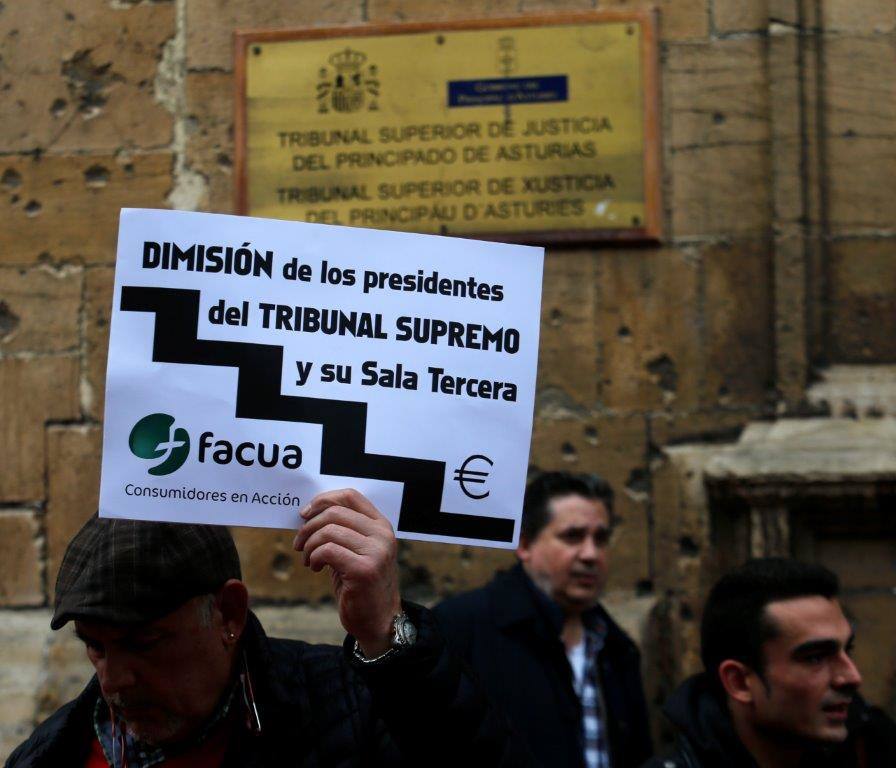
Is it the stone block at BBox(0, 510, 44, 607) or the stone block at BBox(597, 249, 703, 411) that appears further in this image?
the stone block at BBox(0, 510, 44, 607)

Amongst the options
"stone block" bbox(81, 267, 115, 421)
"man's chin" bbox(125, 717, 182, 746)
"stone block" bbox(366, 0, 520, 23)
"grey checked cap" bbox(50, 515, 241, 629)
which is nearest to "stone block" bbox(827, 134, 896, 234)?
"stone block" bbox(366, 0, 520, 23)

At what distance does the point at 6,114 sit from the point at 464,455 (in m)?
3.40

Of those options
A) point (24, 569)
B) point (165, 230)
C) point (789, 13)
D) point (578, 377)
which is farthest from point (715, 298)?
point (165, 230)

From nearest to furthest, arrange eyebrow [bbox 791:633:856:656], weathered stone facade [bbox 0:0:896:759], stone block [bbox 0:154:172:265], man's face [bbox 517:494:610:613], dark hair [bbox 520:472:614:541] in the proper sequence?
eyebrow [bbox 791:633:856:656]
man's face [bbox 517:494:610:613]
dark hair [bbox 520:472:614:541]
weathered stone facade [bbox 0:0:896:759]
stone block [bbox 0:154:172:265]

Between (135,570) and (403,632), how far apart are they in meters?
0.43

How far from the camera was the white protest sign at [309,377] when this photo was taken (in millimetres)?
2115

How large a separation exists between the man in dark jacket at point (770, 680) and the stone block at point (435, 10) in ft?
8.22

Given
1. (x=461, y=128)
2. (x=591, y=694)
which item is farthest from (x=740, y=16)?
(x=591, y=694)

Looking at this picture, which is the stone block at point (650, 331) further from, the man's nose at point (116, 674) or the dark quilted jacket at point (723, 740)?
the man's nose at point (116, 674)

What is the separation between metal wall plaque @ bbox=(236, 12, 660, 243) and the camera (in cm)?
470

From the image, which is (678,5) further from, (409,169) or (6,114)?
(6,114)

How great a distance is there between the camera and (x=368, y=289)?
2.20 m

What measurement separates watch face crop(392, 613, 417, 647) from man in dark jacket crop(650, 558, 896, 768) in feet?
2.83

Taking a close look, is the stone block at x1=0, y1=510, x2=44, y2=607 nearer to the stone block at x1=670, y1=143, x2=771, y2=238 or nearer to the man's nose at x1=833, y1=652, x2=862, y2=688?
the stone block at x1=670, y1=143, x2=771, y2=238
